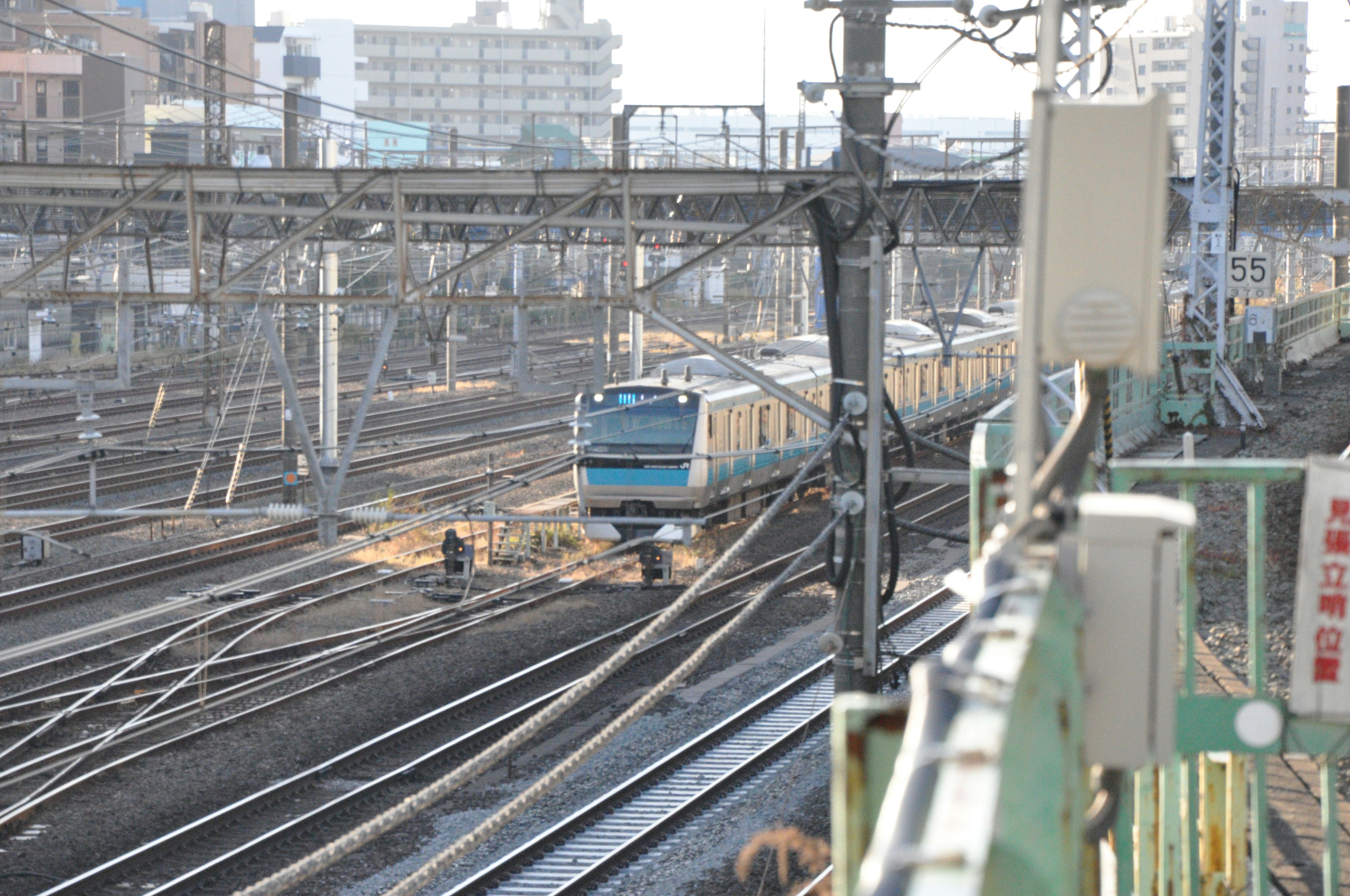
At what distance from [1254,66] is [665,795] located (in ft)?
346

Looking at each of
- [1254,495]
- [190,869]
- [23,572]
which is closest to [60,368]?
[23,572]

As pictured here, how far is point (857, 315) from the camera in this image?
353 inches

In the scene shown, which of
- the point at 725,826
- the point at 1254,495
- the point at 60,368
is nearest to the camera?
the point at 1254,495

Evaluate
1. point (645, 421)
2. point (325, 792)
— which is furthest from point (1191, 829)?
point (645, 421)

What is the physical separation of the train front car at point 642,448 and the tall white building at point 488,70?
270 feet

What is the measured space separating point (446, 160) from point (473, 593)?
51138 mm

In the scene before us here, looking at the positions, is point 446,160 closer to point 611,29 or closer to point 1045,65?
point 611,29

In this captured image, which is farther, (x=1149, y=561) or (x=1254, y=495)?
(x=1254, y=495)

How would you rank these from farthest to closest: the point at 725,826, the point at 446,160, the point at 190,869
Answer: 1. the point at 446,160
2. the point at 725,826
3. the point at 190,869

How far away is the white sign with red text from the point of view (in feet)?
12.7

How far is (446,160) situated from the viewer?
6638 cm

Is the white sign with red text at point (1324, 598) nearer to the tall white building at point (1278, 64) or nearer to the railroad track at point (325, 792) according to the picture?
the railroad track at point (325, 792)

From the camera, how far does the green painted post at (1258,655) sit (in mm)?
4422

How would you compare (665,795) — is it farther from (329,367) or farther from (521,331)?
(521,331)
